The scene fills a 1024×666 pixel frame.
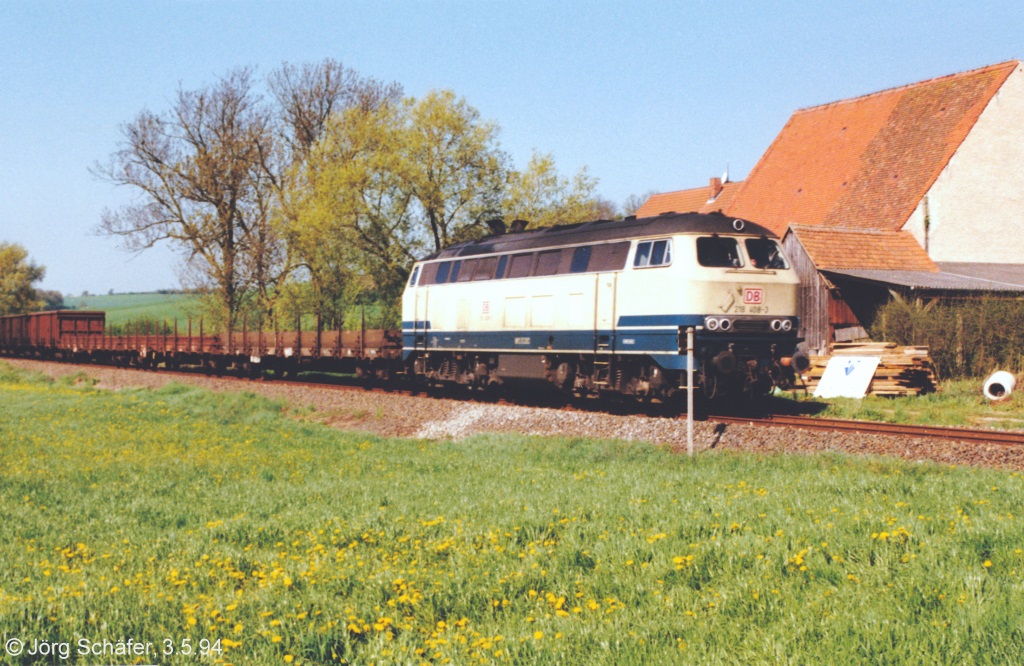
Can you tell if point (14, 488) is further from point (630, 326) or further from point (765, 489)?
point (630, 326)

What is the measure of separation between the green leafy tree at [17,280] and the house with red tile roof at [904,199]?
80430mm

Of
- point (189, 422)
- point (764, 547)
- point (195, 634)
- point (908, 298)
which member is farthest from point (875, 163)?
point (195, 634)

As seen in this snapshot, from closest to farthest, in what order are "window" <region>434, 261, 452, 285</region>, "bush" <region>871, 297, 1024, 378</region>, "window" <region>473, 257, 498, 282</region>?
"window" <region>473, 257, 498, 282</region>
"window" <region>434, 261, 452, 285</region>
"bush" <region>871, 297, 1024, 378</region>

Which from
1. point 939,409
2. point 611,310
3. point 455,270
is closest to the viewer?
point 611,310

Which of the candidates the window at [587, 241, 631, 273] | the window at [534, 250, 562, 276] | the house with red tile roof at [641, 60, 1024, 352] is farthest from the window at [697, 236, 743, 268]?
the house with red tile roof at [641, 60, 1024, 352]

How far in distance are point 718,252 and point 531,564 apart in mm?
11474

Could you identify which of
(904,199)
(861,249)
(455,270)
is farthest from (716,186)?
(455,270)

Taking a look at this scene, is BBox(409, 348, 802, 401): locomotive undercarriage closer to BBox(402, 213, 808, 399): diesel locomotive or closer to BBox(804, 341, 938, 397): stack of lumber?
BBox(402, 213, 808, 399): diesel locomotive

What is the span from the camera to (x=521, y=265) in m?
21.8

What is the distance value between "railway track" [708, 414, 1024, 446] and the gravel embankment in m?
0.77

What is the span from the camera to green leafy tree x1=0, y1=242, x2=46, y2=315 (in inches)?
3740

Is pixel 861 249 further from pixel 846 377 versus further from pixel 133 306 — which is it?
pixel 133 306

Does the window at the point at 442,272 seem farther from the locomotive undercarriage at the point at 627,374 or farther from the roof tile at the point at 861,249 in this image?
the roof tile at the point at 861,249

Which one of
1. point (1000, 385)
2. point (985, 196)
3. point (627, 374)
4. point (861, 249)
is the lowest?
point (1000, 385)
